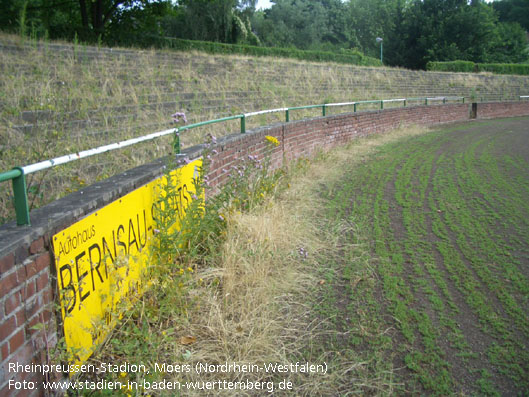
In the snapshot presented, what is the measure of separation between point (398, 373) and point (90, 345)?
6.18ft

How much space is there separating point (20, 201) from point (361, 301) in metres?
2.58

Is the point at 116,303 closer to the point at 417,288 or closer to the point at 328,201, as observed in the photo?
the point at 417,288

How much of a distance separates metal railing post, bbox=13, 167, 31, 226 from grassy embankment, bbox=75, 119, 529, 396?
3.16 feet

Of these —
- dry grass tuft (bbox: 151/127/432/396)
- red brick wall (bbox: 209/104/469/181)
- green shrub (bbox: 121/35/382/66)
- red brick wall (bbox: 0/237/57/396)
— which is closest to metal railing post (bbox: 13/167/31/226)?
red brick wall (bbox: 0/237/57/396)

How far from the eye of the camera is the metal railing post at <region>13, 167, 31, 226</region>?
2.18m

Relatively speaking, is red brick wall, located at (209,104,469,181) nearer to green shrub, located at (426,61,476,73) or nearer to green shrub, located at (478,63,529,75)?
green shrub, located at (426,61,476,73)

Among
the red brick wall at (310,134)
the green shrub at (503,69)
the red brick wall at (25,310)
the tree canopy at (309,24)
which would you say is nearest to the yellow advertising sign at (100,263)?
the red brick wall at (25,310)

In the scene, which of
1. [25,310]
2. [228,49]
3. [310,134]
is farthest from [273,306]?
[228,49]

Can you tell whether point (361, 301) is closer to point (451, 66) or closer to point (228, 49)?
point (228, 49)

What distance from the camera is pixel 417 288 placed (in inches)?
149

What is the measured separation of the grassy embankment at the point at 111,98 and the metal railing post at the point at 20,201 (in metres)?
1.35

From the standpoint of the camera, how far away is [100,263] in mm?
2723

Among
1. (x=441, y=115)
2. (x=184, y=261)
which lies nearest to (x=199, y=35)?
(x=441, y=115)

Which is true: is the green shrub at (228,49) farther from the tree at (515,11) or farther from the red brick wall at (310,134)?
the tree at (515,11)
